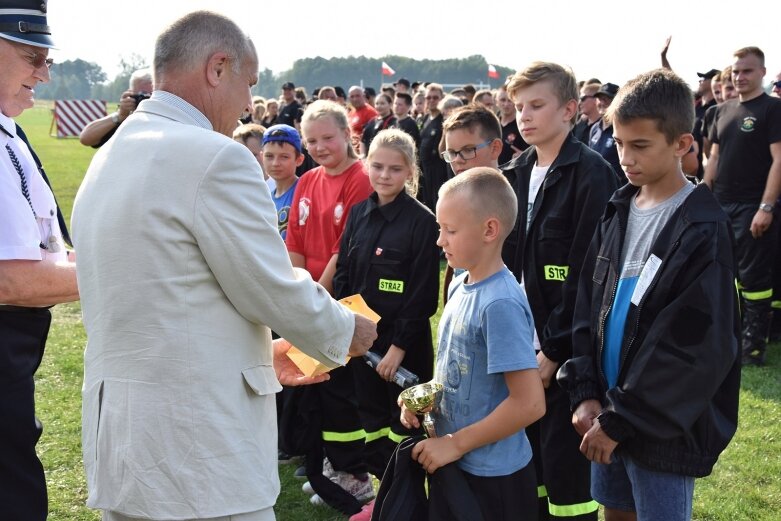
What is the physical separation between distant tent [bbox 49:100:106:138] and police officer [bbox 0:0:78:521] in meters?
39.8

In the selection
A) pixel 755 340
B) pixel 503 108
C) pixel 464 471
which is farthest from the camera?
pixel 503 108

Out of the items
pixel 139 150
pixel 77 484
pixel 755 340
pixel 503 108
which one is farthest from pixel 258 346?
pixel 503 108

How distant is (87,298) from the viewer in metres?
2.27

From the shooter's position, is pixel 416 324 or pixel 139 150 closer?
pixel 139 150

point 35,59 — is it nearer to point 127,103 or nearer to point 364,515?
point 364,515

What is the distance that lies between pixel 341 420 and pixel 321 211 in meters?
1.29

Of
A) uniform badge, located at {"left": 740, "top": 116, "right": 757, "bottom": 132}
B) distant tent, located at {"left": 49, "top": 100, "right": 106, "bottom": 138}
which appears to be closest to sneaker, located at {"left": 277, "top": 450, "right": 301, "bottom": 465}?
uniform badge, located at {"left": 740, "top": 116, "right": 757, "bottom": 132}

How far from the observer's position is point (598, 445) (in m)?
2.62

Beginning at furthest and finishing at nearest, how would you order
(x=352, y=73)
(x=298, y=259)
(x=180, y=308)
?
(x=352, y=73), (x=298, y=259), (x=180, y=308)

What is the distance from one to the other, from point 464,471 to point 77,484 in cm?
296

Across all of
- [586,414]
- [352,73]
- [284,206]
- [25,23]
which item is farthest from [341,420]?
[352,73]

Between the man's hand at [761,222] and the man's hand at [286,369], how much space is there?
17.7ft

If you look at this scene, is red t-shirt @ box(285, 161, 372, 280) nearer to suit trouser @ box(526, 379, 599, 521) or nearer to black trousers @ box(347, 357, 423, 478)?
black trousers @ box(347, 357, 423, 478)

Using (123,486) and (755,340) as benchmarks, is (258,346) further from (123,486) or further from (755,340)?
(755,340)
